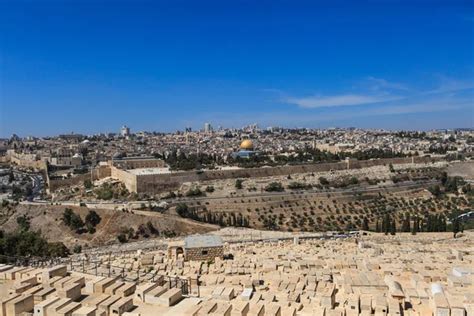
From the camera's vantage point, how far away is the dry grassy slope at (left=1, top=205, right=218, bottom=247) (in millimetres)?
28438

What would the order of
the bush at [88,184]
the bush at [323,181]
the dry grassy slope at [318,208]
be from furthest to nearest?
the bush at [88,184] → the bush at [323,181] → the dry grassy slope at [318,208]

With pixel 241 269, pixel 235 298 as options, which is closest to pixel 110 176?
pixel 241 269

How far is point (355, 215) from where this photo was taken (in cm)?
3525

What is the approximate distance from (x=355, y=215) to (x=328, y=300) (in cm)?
2580

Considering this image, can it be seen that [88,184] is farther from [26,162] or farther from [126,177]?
[26,162]

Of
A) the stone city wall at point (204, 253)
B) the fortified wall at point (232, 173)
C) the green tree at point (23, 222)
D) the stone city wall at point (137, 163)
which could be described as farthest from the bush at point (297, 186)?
the stone city wall at point (204, 253)

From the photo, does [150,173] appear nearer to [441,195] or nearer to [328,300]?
[441,195]

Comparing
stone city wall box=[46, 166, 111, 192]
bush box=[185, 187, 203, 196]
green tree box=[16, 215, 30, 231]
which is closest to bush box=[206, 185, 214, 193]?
bush box=[185, 187, 203, 196]

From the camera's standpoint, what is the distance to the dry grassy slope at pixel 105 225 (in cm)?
2844

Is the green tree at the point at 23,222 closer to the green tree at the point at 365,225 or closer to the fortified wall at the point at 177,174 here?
the fortified wall at the point at 177,174

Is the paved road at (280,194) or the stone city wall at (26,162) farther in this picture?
the stone city wall at (26,162)

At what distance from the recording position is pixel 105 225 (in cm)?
2956

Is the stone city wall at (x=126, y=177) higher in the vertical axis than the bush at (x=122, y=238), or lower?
higher

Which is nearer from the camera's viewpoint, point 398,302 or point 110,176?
point 398,302
